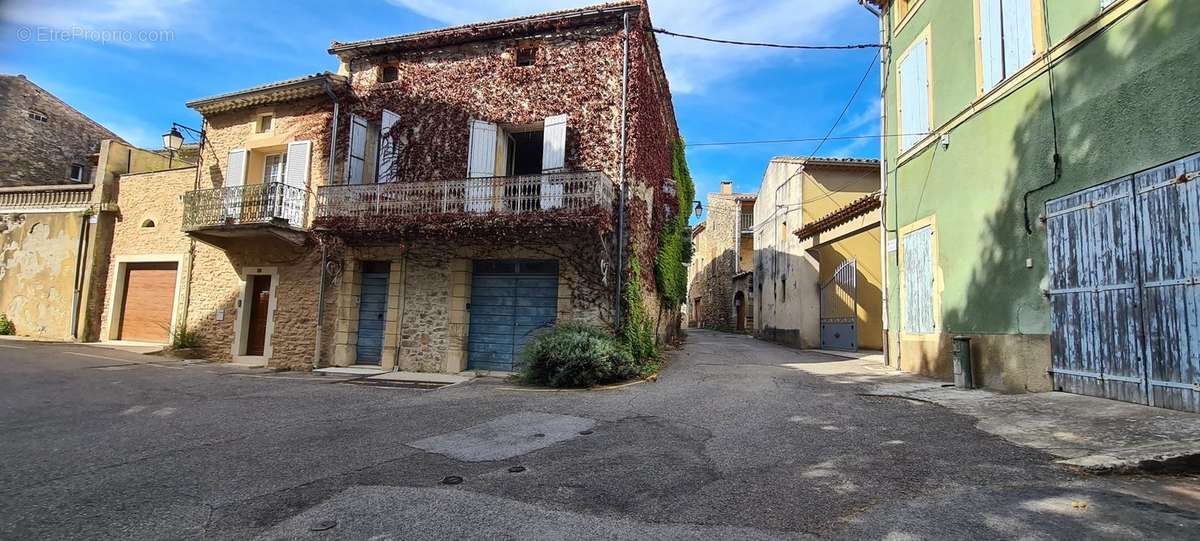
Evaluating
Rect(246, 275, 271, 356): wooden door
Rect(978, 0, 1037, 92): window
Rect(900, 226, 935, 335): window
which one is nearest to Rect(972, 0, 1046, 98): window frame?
Rect(978, 0, 1037, 92): window

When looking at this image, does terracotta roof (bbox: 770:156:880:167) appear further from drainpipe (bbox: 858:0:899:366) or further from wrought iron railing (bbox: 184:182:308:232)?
wrought iron railing (bbox: 184:182:308:232)

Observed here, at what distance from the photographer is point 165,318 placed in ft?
48.3

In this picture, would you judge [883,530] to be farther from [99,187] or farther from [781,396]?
[99,187]

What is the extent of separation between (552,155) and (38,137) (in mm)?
22750

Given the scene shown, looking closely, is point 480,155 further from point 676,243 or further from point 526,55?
point 676,243

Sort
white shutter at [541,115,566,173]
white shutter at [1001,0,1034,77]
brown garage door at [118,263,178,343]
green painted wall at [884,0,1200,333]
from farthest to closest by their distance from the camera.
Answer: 1. brown garage door at [118,263,178,343]
2. white shutter at [541,115,566,173]
3. white shutter at [1001,0,1034,77]
4. green painted wall at [884,0,1200,333]

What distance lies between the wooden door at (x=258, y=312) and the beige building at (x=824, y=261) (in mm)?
14414

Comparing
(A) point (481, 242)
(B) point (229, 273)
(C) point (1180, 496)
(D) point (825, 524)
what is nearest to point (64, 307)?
(B) point (229, 273)

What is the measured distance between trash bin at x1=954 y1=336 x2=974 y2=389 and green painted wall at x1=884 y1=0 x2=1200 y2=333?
37cm

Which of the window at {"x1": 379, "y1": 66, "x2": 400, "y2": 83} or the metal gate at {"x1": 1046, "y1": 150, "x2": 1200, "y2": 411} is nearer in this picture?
the metal gate at {"x1": 1046, "y1": 150, "x2": 1200, "y2": 411}

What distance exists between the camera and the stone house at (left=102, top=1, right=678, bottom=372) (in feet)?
35.4

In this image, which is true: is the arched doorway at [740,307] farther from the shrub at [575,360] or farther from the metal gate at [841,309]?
the shrub at [575,360]

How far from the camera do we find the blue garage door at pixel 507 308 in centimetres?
1109

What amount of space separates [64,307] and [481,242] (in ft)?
45.0
